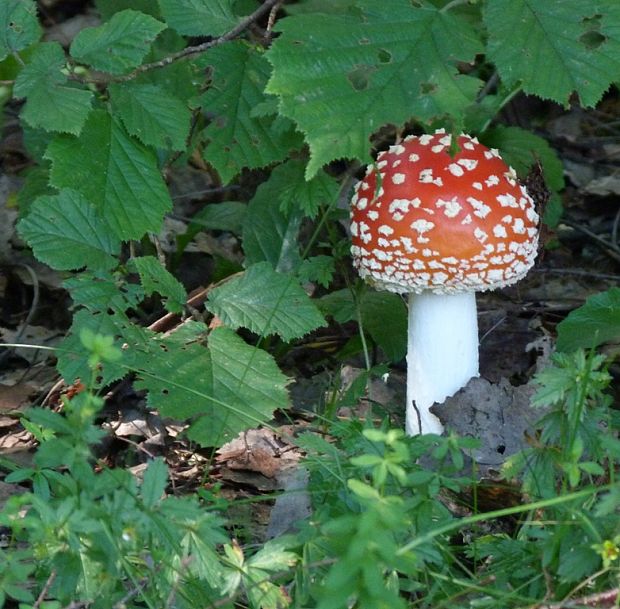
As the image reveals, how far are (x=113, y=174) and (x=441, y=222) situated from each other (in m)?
1.44

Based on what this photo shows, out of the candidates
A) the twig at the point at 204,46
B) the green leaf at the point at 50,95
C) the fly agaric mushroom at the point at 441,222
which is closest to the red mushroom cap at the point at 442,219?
the fly agaric mushroom at the point at 441,222

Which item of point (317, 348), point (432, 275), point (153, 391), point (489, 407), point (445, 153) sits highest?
point (445, 153)

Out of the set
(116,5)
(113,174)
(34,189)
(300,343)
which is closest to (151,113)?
(113,174)

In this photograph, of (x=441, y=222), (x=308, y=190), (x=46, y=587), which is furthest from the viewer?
(x=308, y=190)

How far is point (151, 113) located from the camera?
4027 mm

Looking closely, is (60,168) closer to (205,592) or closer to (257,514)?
(257,514)

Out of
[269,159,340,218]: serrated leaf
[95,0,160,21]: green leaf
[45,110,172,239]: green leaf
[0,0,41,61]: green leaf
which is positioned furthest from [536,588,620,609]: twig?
[95,0,160,21]: green leaf

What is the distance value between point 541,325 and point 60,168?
264 centimetres

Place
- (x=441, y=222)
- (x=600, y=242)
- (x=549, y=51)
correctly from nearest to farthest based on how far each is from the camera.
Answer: (x=549, y=51) → (x=441, y=222) → (x=600, y=242)

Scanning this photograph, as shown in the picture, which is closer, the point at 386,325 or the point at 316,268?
the point at 316,268

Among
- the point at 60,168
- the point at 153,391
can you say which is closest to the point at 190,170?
the point at 60,168

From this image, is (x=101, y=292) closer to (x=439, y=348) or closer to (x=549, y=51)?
(x=439, y=348)

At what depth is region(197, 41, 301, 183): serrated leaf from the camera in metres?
4.14

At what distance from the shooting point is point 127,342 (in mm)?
3982
